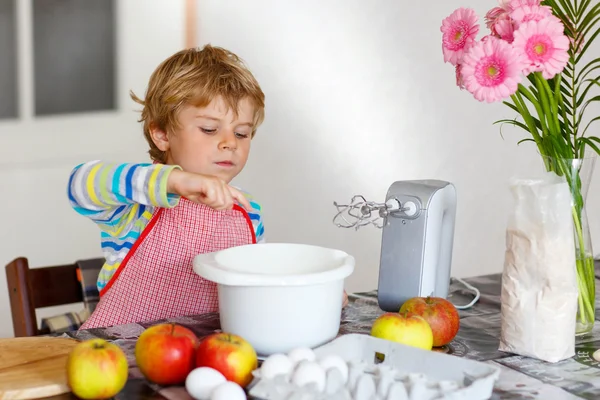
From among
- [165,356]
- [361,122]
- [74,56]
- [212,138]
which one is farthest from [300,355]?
[74,56]

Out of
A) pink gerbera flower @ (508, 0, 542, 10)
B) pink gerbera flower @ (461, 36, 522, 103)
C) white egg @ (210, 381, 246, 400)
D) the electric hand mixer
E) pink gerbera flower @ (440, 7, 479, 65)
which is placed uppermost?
pink gerbera flower @ (508, 0, 542, 10)

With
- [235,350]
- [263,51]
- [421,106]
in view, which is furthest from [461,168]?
[235,350]

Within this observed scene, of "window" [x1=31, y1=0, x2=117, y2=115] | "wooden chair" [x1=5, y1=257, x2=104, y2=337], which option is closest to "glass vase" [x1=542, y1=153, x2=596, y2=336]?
"wooden chair" [x1=5, y1=257, x2=104, y2=337]

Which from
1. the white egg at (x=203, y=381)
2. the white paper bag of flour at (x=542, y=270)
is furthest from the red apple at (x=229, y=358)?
the white paper bag of flour at (x=542, y=270)

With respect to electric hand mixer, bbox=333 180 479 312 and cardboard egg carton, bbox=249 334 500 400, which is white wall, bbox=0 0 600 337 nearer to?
electric hand mixer, bbox=333 180 479 312

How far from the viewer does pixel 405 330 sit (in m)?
1.19

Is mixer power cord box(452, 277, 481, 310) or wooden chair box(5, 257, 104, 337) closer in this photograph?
mixer power cord box(452, 277, 481, 310)

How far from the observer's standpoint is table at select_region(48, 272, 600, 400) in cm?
110

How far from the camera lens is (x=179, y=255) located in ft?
5.39

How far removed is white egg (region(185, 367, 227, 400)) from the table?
0.03 metres

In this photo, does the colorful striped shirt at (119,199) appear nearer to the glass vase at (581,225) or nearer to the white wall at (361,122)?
the glass vase at (581,225)

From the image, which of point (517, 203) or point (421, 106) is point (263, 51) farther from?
point (517, 203)

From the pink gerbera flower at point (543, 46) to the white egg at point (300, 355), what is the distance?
0.51 metres

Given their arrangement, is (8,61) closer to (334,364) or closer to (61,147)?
(61,147)
